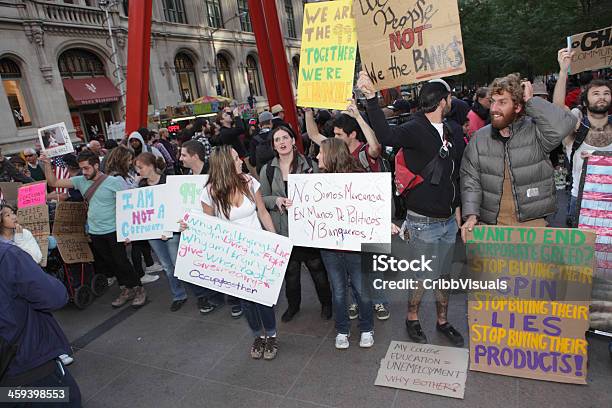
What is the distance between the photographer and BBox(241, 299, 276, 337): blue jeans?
3.49 metres

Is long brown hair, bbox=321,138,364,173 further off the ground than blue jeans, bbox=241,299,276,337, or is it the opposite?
long brown hair, bbox=321,138,364,173

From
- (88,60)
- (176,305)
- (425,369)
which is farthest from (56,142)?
(88,60)

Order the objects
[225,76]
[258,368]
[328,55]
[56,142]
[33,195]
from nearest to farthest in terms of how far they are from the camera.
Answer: [258,368] → [328,55] → [33,195] → [56,142] → [225,76]

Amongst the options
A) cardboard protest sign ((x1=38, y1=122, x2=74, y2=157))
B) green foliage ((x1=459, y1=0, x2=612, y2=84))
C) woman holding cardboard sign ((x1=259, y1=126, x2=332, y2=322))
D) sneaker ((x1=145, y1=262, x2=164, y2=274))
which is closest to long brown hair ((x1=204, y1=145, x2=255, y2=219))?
woman holding cardboard sign ((x1=259, y1=126, x2=332, y2=322))

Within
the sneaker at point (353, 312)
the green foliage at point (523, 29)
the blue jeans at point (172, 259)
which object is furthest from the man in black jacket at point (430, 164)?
the green foliage at point (523, 29)

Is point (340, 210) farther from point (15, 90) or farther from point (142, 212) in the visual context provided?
point (15, 90)

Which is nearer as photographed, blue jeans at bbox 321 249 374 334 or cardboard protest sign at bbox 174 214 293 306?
cardboard protest sign at bbox 174 214 293 306

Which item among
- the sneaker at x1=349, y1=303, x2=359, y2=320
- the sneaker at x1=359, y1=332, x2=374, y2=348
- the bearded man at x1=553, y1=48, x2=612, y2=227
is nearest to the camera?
the bearded man at x1=553, y1=48, x2=612, y2=227

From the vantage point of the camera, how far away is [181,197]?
14.4 feet

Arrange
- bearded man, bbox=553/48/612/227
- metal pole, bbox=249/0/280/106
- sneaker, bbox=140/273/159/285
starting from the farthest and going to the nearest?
metal pole, bbox=249/0/280/106 → sneaker, bbox=140/273/159/285 → bearded man, bbox=553/48/612/227

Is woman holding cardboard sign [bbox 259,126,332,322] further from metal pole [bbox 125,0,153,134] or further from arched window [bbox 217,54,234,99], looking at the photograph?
arched window [bbox 217,54,234,99]

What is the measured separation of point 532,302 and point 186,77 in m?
30.9

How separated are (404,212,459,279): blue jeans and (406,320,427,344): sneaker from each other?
1.54 ft

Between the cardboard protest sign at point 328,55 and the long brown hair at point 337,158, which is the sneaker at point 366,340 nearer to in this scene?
the long brown hair at point 337,158
